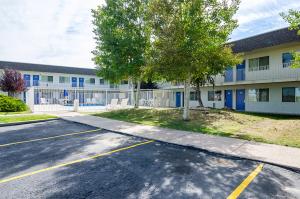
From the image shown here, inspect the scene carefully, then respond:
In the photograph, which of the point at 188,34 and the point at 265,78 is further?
the point at 265,78

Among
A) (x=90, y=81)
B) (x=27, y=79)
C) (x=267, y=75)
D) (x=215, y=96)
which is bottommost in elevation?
(x=215, y=96)

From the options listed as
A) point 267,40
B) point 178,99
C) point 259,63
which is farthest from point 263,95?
point 178,99

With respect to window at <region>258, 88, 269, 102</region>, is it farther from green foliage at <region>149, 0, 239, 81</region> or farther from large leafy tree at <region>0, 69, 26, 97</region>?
large leafy tree at <region>0, 69, 26, 97</region>

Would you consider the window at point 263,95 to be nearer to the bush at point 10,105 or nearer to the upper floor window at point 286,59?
the upper floor window at point 286,59

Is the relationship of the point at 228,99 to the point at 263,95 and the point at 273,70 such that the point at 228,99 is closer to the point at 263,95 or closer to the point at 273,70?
the point at 263,95

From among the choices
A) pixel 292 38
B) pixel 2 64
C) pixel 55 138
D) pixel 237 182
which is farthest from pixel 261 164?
pixel 2 64

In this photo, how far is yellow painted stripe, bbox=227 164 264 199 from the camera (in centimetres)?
445

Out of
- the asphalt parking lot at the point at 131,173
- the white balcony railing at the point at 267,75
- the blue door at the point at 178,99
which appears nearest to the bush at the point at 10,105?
the asphalt parking lot at the point at 131,173

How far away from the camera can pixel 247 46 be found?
77.5 feet

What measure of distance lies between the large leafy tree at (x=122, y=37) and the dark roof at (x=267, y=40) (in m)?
10.8

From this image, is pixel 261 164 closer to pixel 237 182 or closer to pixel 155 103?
pixel 237 182

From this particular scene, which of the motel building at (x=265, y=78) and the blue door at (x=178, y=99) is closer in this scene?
the motel building at (x=265, y=78)

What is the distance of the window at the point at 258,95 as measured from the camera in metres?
23.3

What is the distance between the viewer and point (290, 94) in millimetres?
21391
